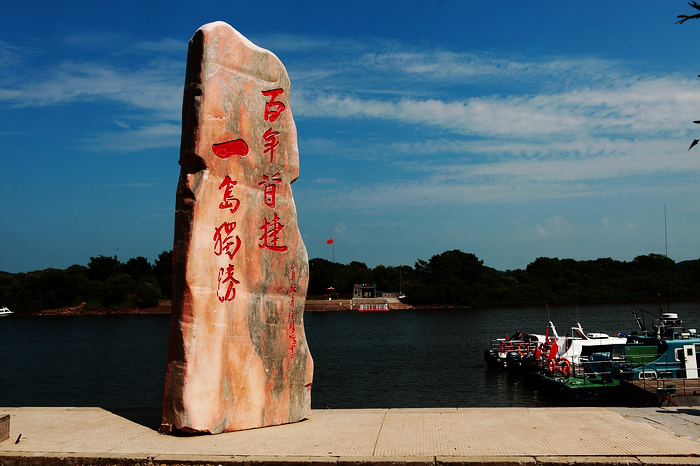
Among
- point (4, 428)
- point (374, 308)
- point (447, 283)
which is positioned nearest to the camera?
point (4, 428)

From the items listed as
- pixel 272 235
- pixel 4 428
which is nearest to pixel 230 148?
pixel 272 235

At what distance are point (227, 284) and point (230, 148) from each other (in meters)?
2.23

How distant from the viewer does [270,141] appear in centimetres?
1117

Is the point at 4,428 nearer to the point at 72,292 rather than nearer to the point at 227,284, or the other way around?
the point at 227,284

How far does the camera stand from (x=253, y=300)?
10688 millimetres

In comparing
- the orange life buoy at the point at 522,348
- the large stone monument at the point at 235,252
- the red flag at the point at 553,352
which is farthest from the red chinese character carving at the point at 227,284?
the orange life buoy at the point at 522,348

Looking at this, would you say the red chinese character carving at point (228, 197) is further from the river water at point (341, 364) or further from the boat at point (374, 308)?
the boat at point (374, 308)

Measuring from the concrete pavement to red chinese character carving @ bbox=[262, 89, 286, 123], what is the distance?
5.32 m

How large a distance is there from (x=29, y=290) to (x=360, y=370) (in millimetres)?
70156

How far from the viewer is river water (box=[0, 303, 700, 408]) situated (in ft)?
81.5

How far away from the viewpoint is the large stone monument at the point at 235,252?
9.85 meters

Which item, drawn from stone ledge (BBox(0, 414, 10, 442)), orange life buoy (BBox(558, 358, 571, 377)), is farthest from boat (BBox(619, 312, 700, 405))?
stone ledge (BBox(0, 414, 10, 442))

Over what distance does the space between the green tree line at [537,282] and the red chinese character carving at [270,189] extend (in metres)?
83.9

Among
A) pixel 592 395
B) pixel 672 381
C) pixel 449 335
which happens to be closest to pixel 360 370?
pixel 592 395
